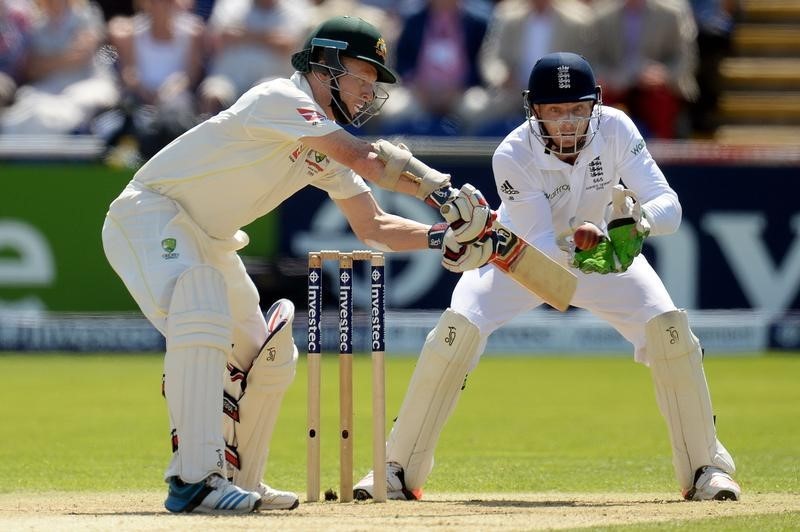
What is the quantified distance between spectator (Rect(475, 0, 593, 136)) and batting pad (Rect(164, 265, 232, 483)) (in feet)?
24.6

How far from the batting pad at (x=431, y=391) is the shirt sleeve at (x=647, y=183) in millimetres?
758

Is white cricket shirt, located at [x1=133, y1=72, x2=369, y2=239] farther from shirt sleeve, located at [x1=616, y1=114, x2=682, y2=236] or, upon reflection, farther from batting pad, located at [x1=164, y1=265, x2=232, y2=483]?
shirt sleeve, located at [x1=616, y1=114, x2=682, y2=236]

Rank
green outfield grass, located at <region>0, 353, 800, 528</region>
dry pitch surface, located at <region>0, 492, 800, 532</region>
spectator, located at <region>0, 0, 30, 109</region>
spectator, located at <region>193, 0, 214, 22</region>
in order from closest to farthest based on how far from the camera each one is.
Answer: dry pitch surface, located at <region>0, 492, 800, 532</region> < green outfield grass, located at <region>0, 353, 800, 528</region> < spectator, located at <region>0, 0, 30, 109</region> < spectator, located at <region>193, 0, 214, 22</region>

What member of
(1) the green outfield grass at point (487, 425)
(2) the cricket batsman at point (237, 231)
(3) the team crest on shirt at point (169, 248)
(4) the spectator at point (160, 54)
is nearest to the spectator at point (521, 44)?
(1) the green outfield grass at point (487, 425)

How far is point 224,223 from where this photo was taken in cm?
529

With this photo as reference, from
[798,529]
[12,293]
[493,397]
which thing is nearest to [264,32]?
[12,293]

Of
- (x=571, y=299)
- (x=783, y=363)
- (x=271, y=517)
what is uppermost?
(x=571, y=299)

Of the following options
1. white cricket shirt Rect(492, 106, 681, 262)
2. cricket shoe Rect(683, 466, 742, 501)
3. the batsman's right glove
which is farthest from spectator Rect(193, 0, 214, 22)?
cricket shoe Rect(683, 466, 742, 501)

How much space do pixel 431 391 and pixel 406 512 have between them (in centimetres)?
65

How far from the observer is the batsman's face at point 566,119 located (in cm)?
562

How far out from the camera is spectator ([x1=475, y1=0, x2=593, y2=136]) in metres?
12.4

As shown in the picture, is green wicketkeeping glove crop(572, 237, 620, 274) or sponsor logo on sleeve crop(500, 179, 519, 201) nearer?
green wicketkeeping glove crop(572, 237, 620, 274)

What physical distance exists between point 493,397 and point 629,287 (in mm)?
4120

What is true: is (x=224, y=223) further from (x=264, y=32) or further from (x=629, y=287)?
(x=264, y=32)
